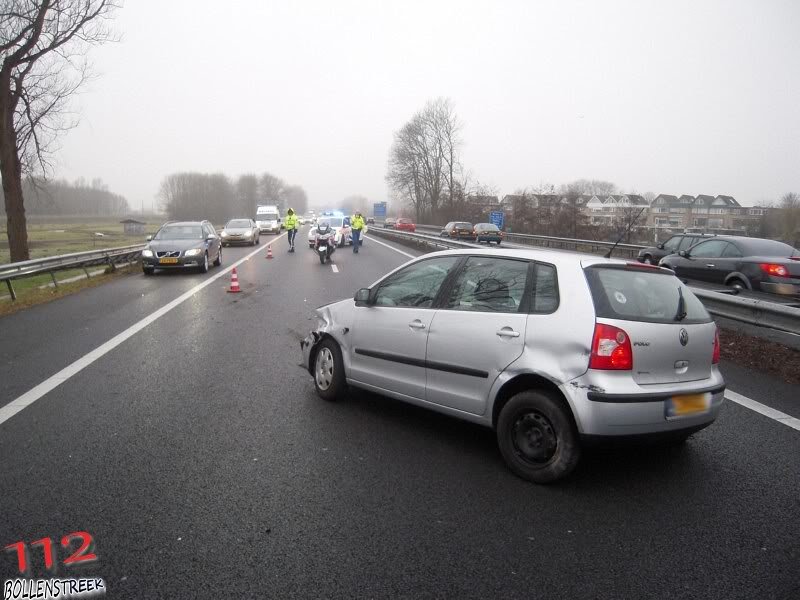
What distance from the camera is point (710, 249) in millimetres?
12461

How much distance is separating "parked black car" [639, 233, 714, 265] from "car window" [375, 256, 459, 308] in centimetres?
1043

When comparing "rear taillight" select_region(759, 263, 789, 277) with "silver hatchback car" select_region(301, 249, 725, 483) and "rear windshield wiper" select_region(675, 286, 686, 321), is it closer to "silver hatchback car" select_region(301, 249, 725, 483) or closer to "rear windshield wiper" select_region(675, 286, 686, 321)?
"silver hatchback car" select_region(301, 249, 725, 483)

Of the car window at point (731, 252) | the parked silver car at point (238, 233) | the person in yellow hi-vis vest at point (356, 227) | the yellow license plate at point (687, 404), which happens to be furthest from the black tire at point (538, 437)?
the parked silver car at point (238, 233)

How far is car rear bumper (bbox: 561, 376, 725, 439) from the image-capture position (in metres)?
3.62

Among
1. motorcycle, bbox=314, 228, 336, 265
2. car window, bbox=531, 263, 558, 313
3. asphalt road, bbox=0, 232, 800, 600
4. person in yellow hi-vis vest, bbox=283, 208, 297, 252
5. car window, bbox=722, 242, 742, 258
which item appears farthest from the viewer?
person in yellow hi-vis vest, bbox=283, 208, 297, 252

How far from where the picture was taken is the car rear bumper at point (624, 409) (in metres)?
3.62

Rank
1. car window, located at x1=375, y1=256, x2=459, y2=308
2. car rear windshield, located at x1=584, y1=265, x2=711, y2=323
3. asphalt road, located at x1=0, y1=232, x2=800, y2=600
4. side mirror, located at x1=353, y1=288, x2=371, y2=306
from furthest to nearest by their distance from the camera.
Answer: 1. side mirror, located at x1=353, y1=288, x2=371, y2=306
2. car window, located at x1=375, y1=256, x2=459, y2=308
3. car rear windshield, located at x1=584, y1=265, x2=711, y2=323
4. asphalt road, located at x1=0, y1=232, x2=800, y2=600

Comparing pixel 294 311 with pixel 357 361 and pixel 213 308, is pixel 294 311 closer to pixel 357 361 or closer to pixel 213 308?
pixel 213 308

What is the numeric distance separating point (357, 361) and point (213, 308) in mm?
6743

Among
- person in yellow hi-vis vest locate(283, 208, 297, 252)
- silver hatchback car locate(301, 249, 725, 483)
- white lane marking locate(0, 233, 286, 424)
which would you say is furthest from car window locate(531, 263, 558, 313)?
person in yellow hi-vis vest locate(283, 208, 297, 252)

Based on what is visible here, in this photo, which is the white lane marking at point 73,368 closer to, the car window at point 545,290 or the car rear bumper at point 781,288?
the car window at point 545,290

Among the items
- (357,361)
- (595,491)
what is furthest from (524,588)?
(357,361)

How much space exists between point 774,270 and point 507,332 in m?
9.03

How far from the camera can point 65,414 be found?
511 cm
